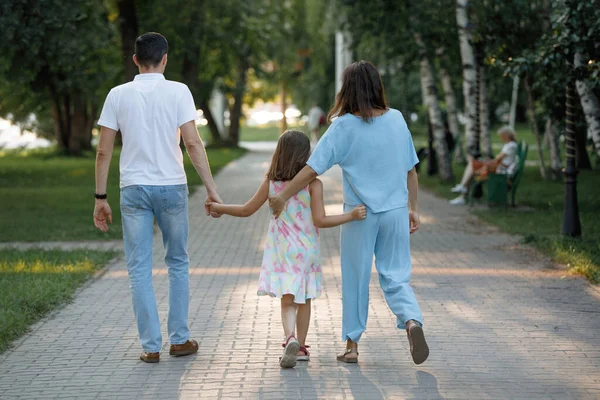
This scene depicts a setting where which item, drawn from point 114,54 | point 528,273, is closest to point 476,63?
point 528,273

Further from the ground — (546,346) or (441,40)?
(441,40)

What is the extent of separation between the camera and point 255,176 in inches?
1046

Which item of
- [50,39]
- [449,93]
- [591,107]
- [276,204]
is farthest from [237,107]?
[276,204]

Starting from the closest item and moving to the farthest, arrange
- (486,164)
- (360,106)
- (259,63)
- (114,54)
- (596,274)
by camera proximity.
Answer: (360,106) → (596,274) → (486,164) → (114,54) → (259,63)

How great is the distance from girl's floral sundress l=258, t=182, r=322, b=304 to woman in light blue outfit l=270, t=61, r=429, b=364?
118 mm

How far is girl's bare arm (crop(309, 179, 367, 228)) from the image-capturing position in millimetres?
6008

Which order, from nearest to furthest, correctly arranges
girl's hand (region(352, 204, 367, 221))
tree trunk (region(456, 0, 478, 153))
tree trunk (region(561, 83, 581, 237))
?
girl's hand (region(352, 204, 367, 221)) → tree trunk (region(561, 83, 581, 237)) → tree trunk (region(456, 0, 478, 153))

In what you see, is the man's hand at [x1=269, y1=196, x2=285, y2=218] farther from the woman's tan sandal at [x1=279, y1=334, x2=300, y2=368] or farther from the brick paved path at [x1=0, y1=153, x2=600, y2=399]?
the brick paved path at [x1=0, y1=153, x2=600, y2=399]

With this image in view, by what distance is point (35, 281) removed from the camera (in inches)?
362

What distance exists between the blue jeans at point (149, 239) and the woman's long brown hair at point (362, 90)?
3.76 feet

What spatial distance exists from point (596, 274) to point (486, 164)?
27.1ft

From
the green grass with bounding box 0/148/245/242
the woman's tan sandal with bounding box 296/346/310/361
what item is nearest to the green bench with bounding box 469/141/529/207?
the green grass with bounding box 0/148/245/242

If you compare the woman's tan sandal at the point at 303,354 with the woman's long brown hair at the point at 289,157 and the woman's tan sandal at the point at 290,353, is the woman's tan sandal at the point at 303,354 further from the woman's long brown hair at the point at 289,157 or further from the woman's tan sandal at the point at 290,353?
the woman's long brown hair at the point at 289,157

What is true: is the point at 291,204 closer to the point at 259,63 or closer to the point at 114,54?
the point at 114,54
